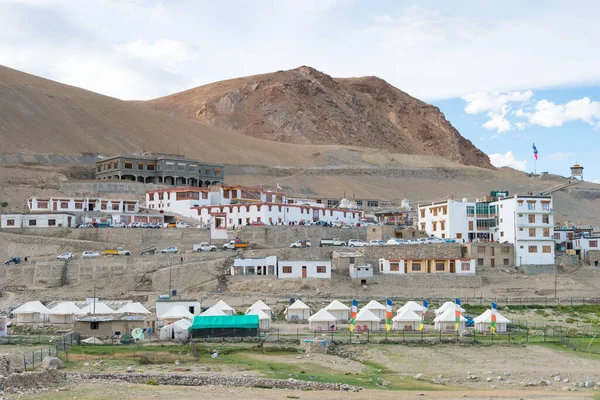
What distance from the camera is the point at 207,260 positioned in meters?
69.1

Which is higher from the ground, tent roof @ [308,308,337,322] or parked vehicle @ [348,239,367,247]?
parked vehicle @ [348,239,367,247]

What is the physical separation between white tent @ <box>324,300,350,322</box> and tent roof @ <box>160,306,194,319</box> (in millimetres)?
9480

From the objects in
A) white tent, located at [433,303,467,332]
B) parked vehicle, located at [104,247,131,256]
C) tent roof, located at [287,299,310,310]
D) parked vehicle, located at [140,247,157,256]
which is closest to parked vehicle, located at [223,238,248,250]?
parked vehicle, located at [140,247,157,256]

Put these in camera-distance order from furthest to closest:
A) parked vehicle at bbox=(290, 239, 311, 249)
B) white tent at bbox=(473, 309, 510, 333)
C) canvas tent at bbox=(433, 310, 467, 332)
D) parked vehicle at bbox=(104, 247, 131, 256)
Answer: parked vehicle at bbox=(290, 239, 311, 249) < parked vehicle at bbox=(104, 247, 131, 256) < canvas tent at bbox=(433, 310, 467, 332) < white tent at bbox=(473, 309, 510, 333)

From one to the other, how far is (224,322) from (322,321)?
7436mm

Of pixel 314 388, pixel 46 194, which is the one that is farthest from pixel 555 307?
pixel 46 194

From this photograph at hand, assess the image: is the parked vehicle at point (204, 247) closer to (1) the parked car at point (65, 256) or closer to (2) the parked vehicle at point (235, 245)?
(2) the parked vehicle at point (235, 245)

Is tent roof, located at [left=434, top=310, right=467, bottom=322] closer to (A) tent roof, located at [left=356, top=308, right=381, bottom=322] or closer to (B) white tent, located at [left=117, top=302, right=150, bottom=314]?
(A) tent roof, located at [left=356, top=308, right=381, bottom=322]

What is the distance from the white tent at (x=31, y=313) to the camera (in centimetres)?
5662

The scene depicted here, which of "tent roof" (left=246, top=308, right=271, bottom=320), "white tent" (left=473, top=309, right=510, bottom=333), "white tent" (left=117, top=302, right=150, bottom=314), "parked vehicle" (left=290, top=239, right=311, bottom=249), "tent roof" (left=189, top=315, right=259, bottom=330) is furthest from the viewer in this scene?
"parked vehicle" (left=290, top=239, right=311, bottom=249)

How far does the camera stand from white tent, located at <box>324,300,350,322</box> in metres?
56.0

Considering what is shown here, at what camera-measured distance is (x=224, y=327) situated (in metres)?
48.0

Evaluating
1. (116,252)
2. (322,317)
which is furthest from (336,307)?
(116,252)

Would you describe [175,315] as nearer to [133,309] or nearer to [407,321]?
[133,309]
